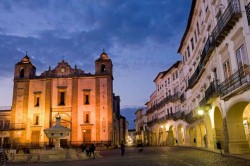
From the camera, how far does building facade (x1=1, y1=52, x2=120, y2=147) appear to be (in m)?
45.3

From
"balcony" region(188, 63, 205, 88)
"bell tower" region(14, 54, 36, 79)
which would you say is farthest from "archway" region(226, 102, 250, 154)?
"bell tower" region(14, 54, 36, 79)

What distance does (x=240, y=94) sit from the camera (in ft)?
46.9

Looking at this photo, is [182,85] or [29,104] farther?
[29,104]

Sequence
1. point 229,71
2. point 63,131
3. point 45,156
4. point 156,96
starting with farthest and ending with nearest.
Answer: point 156,96, point 63,131, point 45,156, point 229,71

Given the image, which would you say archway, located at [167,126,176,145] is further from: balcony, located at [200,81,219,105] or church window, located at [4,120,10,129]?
church window, located at [4,120,10,129]

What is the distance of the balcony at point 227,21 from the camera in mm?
13402

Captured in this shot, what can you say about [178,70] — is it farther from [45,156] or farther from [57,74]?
[45,156]

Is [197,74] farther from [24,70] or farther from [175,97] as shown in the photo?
[24,70]

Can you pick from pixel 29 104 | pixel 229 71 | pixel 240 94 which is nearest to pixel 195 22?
pixel 229 71

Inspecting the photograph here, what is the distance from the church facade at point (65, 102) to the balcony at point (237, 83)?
31.4 metres

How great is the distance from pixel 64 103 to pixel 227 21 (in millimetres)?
37383

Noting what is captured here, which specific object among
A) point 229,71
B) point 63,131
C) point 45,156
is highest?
point 229,71

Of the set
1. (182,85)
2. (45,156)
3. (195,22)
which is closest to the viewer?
(45,156)

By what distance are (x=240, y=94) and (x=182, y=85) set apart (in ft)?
83.8
